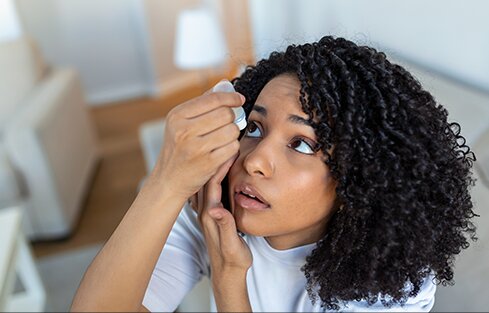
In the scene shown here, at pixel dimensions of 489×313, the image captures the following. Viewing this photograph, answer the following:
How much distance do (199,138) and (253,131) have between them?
0.58ft

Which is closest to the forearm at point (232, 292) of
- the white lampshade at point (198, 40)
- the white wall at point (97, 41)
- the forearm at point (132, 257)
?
the forearm at point (132, 257)

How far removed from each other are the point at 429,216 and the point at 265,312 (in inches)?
15.3

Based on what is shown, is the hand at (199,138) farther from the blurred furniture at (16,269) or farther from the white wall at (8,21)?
the white wall at (8,21)

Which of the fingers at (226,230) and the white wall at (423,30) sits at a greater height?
the white wall at (423,30)

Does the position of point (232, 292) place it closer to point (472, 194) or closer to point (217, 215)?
point (217, 215)

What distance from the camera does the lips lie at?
0.70 meters

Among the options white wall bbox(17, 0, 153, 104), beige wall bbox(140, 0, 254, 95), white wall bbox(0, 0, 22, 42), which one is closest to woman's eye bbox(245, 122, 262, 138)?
beige wall bbox(140, 0, 254, 95)

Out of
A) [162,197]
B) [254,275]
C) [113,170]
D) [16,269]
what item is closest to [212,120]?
[162,197]

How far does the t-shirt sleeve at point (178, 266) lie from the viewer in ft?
2.75

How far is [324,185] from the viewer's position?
0.71 meters

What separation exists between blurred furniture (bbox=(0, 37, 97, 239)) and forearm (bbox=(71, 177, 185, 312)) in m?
1.45

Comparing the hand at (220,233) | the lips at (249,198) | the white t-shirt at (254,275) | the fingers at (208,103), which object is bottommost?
the white t-shirt at (254,275)

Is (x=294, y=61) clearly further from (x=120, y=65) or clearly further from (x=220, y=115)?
(x=120, y=65)

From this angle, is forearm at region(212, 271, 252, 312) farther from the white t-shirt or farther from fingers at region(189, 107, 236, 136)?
fingers at region(189, 107, 236, 136)
